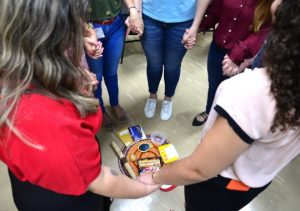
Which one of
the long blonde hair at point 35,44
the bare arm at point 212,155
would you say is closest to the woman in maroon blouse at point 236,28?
the bare arm at point 212,155

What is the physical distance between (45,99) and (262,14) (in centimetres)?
114

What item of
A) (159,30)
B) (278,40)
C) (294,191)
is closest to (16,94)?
(278,40)

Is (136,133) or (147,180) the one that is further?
(136,133)

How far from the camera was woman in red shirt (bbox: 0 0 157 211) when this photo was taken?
68cm

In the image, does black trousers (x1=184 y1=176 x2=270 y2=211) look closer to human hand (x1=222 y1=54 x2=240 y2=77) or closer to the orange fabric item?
the orange fabric item

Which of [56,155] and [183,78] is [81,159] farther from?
[183,78]

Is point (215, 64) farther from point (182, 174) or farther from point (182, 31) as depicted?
A: point (182, 174)

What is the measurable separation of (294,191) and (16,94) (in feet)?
5.96

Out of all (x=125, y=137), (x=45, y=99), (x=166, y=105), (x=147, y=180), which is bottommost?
(x=125, y=137)

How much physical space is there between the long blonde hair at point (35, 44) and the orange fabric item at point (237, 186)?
623 millimetres

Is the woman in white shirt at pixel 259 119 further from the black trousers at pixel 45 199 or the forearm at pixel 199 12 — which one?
the forearm at pixel 199 12

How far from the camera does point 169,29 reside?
71.5 inches

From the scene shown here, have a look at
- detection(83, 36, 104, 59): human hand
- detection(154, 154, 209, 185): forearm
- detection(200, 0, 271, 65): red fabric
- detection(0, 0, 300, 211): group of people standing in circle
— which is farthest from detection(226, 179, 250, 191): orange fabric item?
detection(83, 36, 104, 59): human hand

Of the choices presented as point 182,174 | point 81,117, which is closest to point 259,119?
point 182,174
